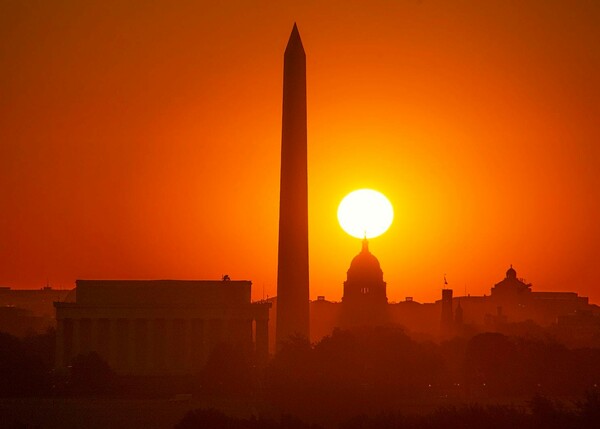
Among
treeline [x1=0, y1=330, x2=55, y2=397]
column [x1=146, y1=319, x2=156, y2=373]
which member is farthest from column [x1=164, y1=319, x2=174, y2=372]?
treeline [x1=0, y1=330, x2=55, y2=397]

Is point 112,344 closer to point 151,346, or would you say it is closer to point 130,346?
point 130,346

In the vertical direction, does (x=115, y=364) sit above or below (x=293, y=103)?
below

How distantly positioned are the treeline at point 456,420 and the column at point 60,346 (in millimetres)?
56910

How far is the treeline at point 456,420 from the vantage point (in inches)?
3688

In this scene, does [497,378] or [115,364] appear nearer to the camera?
[497,378]

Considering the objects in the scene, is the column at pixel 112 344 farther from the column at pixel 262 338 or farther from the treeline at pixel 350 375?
the column at pixel 262 338

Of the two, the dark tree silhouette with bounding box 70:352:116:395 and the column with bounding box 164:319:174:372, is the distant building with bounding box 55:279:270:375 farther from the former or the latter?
the dark tree silhouette with bounding box 70:352:116:395

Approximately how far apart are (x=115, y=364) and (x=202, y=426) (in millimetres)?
63249

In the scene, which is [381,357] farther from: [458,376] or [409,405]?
[409,405]

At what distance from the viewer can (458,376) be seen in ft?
472

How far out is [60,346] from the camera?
15838 centimetres

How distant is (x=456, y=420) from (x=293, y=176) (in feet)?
123

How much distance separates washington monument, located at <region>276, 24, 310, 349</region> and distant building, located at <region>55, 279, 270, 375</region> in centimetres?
2760

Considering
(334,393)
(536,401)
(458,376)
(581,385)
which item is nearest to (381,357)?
(458,376)
